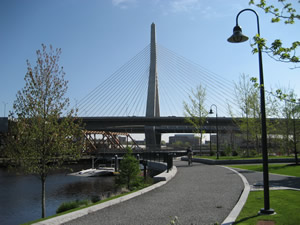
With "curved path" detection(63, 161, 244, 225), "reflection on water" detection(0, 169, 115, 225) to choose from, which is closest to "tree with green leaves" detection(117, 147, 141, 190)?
"reflection on water" detection(0, 169, 115, 225)

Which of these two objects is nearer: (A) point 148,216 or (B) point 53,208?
(A) point 148,216

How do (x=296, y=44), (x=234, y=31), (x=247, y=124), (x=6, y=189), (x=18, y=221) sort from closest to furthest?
1. (x=296, y=44)
2. (x=234, y=31)
3. (x=18, y=221)
4. (x=6, y=189)
5. (x=247, y=124)

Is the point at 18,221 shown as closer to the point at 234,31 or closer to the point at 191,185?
the point at 191,185

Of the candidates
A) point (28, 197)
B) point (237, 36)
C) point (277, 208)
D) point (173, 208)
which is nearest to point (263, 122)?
point (277, 208)

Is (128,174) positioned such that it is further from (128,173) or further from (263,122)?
(263,122)

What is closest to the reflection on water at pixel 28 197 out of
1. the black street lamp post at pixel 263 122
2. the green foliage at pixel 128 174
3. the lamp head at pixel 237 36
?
the green foliage at pixel 128 174

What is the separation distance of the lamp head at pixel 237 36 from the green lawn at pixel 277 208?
5.18m

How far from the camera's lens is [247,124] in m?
33.3

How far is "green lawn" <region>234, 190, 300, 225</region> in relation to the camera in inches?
275

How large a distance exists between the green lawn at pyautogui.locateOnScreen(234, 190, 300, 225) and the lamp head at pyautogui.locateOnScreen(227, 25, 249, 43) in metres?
5.18

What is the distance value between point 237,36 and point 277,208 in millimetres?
5369

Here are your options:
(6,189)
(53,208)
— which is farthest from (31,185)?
(53,208)

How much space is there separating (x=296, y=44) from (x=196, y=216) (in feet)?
16.5

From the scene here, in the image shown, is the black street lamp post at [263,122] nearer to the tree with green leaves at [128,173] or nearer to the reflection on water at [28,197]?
the tree with green leaves at [128,173]
